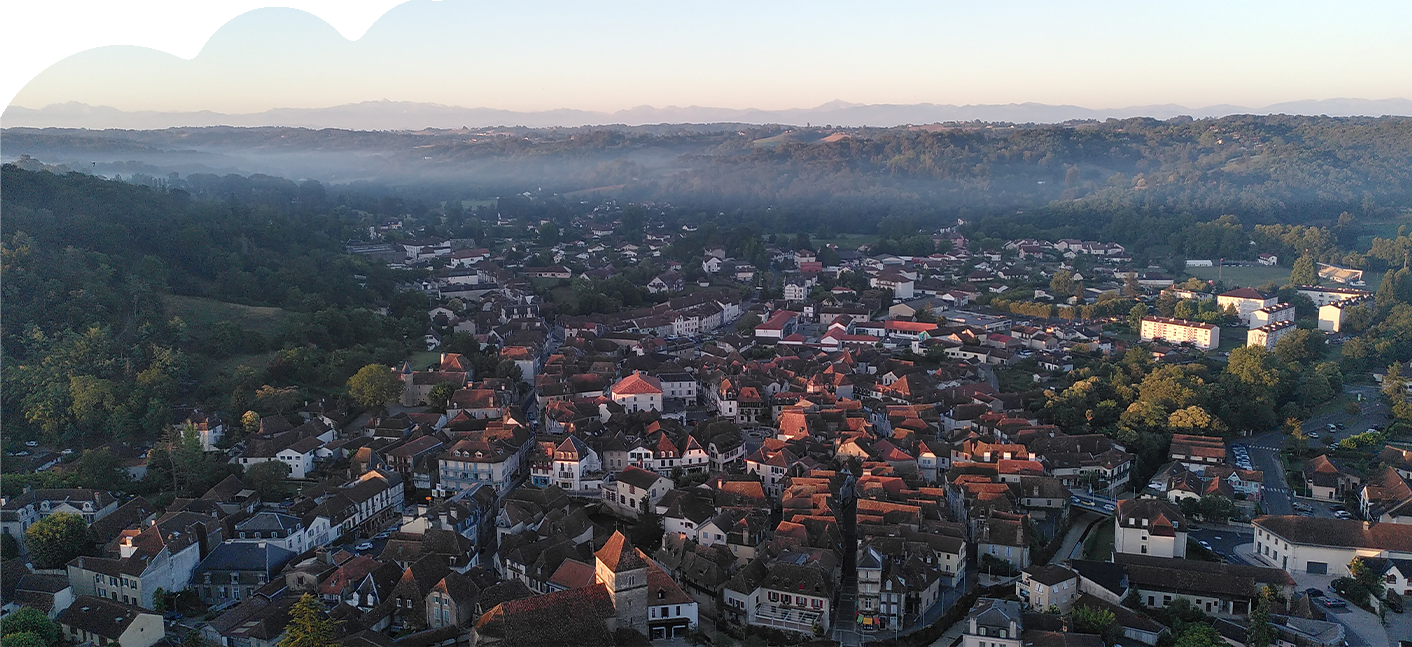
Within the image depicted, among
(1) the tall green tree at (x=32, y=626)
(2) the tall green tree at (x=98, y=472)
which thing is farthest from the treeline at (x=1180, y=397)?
(2) the tall green tree at (x=98, y=472)

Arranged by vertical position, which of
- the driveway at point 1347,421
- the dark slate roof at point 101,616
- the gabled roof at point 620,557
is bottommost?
the driveway at point 1347,421

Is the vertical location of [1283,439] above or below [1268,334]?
below

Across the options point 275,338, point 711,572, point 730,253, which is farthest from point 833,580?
point 730,253

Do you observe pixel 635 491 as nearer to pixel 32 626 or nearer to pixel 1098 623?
pixel 1098 623

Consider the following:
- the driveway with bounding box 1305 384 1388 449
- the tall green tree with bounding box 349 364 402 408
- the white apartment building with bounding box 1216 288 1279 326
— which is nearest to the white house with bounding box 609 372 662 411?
the tall green tree with bounding box 349 364 402 408

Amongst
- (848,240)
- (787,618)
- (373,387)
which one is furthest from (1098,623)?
(848,240)

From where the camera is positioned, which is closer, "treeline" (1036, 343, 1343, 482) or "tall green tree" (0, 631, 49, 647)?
"tall green tree" (0, 631, 49, 647)

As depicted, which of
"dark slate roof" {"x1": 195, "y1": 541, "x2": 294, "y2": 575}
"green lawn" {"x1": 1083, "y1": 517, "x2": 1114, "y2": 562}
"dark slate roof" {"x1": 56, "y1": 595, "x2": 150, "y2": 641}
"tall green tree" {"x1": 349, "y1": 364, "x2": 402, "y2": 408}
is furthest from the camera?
"tall green tree" {"x1": 349, "y1": 364, "x2": 402, "y2": 408}

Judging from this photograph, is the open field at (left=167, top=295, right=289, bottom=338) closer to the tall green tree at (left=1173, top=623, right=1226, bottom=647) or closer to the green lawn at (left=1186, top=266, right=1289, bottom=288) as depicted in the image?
the tall green tree at (left=1173, top=623, right=1226, bottom=647)

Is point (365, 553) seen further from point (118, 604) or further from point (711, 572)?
point (711, 572)

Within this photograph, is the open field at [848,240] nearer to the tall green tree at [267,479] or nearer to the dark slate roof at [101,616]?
the tall green tree at [267,479]
